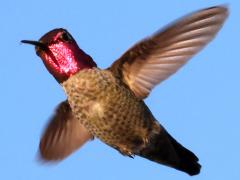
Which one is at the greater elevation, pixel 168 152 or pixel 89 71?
pixel 89 71

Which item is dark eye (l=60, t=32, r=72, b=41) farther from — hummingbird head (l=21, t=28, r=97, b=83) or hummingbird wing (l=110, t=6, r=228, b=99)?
hummingbird wing (l=110, t=6, r=228, b=99)

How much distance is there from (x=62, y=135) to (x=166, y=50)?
227 centimetres

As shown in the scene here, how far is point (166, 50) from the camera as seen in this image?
8977mm

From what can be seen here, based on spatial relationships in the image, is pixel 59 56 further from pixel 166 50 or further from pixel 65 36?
pixel 166 50

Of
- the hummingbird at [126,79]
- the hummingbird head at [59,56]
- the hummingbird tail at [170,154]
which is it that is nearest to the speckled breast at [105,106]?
the hummingbird at [126,79]

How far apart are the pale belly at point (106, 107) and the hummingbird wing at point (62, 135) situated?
99cm

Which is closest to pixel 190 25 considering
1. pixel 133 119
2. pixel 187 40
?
pixel 187 40

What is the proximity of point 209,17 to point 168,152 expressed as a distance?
198 centimetres

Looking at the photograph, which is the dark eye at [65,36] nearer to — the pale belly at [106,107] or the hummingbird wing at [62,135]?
the pale belly at [106,107]

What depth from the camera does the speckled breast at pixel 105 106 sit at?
894 cm

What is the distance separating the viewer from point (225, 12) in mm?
8414

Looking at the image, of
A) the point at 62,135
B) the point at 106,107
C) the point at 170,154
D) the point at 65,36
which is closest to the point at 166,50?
the point at 106,107

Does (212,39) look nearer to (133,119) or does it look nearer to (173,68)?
(173,68)

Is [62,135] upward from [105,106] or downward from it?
downward
